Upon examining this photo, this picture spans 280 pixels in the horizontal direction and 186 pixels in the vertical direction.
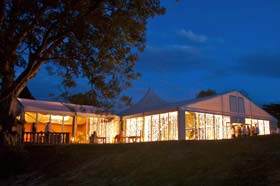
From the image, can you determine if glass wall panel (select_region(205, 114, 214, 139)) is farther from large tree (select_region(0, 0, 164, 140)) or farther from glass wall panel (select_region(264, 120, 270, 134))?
large tree (select_region(0, 0, 164, 140))

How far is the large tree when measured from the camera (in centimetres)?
888

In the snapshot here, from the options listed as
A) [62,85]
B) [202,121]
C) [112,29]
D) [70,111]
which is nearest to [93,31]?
[112,29]

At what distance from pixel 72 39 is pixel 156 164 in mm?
4988

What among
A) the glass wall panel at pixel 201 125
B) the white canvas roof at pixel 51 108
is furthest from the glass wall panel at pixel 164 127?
the white canvas roof at pixel 51 108

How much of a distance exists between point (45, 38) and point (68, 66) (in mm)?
1595

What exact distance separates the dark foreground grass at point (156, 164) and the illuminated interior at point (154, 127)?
6.18 m

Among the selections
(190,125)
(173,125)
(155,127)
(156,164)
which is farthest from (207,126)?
(156,164)

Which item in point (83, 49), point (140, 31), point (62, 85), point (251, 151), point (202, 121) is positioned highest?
point (140, 31)

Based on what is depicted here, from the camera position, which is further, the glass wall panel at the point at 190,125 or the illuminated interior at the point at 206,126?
the illuminated interior at the point at 206,126

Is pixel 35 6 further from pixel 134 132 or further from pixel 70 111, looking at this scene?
pixel 134 132

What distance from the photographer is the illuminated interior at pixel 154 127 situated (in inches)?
649

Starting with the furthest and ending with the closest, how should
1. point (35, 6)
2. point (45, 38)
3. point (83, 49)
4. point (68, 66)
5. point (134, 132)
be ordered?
point (134, 132) < point (68, 66) < point (83, 49) < point (45, 38) < point (35, 6)

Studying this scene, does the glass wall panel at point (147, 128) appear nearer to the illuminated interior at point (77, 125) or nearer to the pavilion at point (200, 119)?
the pavilion at point (200, 119)

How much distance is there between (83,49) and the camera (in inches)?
393
